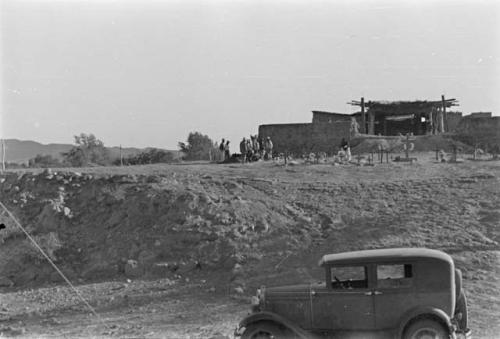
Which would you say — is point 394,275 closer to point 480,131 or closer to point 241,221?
point 241,221

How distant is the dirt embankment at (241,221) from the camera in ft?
39.0

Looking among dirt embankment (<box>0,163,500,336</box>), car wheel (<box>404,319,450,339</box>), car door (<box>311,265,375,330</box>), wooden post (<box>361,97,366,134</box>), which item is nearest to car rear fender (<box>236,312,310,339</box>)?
car door (<box>311,265,375,330</box>)

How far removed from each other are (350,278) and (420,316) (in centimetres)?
89

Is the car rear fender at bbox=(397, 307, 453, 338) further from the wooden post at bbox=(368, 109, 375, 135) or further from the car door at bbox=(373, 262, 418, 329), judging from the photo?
the wooden post at bbox=(368, 109, 375, 135)

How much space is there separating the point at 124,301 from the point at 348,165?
9.93 m

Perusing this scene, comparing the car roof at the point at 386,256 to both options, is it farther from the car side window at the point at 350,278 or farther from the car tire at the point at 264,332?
the car tire at the point at 264,332

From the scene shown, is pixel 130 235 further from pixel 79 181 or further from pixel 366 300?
pixel 366 300

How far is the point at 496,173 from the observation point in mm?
16406

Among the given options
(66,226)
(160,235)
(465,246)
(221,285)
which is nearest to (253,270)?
(221,285)

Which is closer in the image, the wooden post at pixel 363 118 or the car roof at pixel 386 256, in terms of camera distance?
the car roof at pixel 386 256

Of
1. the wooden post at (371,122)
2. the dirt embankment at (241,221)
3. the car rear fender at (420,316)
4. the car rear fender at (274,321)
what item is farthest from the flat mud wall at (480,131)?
the car rear fender at (274,321)

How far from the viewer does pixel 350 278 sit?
693 cm

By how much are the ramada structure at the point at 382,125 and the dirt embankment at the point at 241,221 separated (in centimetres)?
743

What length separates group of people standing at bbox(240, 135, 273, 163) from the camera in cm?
2277
